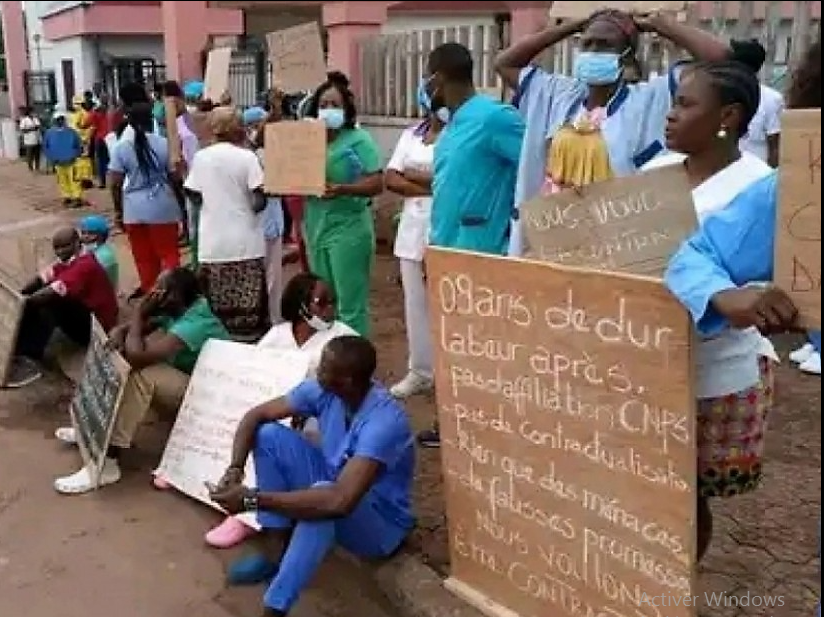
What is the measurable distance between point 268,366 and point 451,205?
36.8 inches

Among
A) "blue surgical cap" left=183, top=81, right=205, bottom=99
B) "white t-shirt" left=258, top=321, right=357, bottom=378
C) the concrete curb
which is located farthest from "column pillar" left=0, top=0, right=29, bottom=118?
the concrete curb

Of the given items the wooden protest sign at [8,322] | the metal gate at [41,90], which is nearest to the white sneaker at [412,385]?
the wooden protest sign at [8,322]

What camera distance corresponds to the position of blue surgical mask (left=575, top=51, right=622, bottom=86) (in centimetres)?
293

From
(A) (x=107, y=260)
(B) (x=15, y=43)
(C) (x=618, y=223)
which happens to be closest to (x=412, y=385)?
(A) (x=107, y=260)

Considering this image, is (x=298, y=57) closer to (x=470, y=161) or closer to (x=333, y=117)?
(x=333, y=117)

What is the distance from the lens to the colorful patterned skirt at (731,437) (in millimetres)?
2348

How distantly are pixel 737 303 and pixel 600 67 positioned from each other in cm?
124

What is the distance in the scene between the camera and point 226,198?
204 inches

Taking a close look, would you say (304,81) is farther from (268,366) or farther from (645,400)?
(645,400)

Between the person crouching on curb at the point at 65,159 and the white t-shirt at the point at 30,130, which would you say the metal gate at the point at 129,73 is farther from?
the white t-shirt at the point at 30,130

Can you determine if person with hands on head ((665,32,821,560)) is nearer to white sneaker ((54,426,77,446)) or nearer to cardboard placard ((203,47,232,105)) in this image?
white sneaker ((54,426,77,446))

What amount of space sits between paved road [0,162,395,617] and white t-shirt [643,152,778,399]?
4.82 ft

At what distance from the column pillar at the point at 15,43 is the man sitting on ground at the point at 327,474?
63.5ft

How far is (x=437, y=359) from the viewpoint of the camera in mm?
2854
